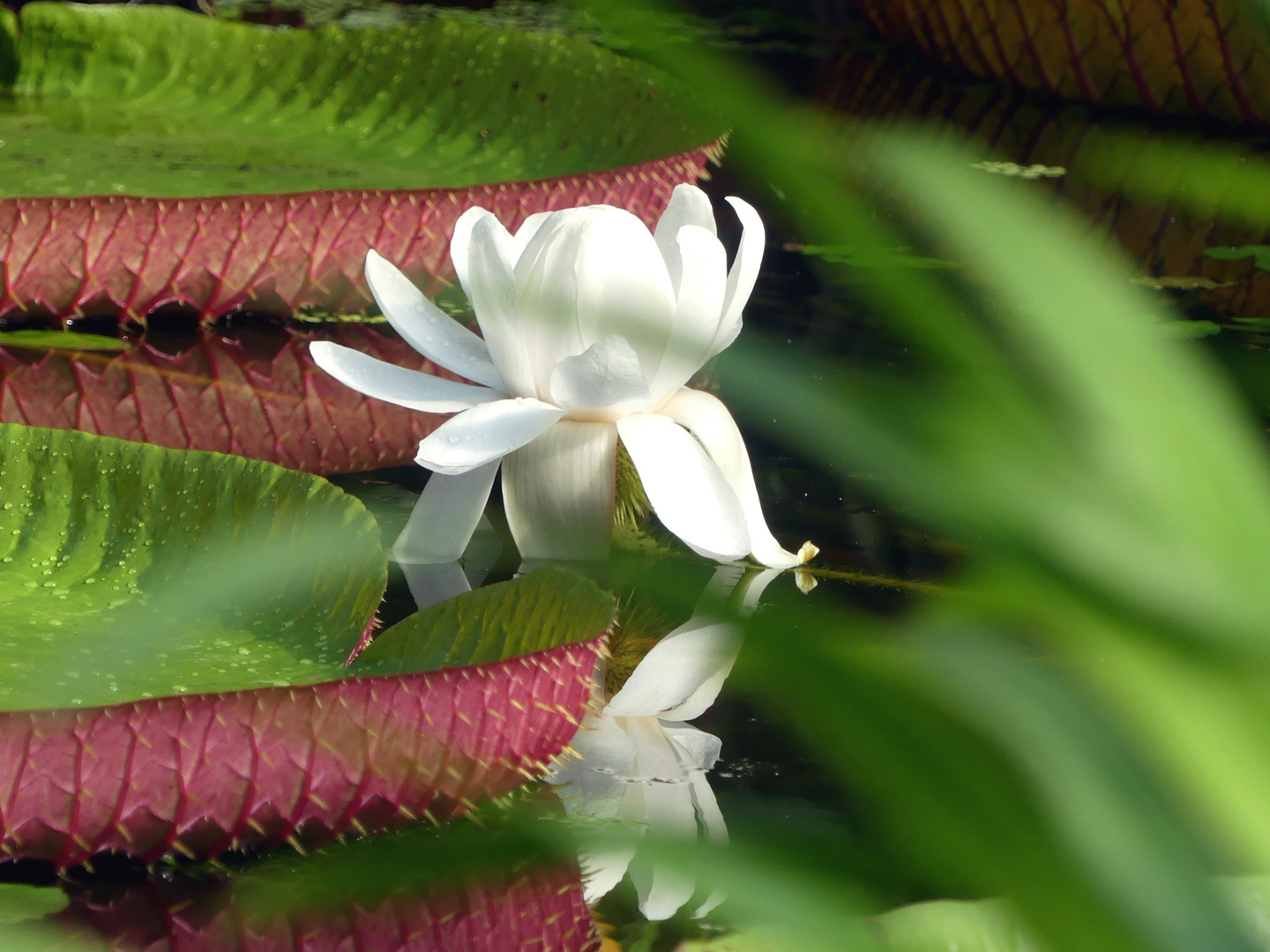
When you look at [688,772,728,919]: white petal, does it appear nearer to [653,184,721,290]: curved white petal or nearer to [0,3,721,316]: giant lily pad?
[653,184,721,290]: curved white petal

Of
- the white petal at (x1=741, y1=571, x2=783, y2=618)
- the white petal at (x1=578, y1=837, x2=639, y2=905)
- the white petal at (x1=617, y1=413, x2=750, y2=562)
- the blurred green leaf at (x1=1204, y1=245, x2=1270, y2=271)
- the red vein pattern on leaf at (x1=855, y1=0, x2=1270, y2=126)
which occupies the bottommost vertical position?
the white petal at (x1=578, y1=837, x2=639, y2=905)

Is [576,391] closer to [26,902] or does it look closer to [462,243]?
[462,243]

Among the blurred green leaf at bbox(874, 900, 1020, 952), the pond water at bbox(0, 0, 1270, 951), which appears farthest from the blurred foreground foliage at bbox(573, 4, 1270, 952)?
the blurred green leaf at bbox(874, 900, 1020, 952)

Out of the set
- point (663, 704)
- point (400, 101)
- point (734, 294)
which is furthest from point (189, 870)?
point (400, 101)

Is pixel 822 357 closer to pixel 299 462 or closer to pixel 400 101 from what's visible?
pixel 299 462

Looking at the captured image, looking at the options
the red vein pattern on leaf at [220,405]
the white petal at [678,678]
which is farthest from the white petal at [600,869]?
the red vein pattern on leaf at [220,405]
